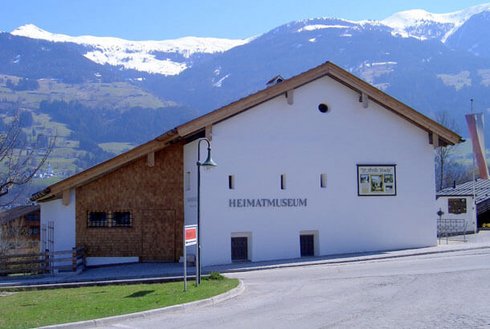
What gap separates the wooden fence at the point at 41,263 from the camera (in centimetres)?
2759

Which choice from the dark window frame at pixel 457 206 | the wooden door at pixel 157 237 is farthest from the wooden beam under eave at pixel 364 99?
the dark window frame at pixel 457 206

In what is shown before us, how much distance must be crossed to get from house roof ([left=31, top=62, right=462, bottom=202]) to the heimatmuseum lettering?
10.2 feet

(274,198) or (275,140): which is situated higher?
(275,140)

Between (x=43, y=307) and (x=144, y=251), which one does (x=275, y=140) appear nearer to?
(x=144, y=251)

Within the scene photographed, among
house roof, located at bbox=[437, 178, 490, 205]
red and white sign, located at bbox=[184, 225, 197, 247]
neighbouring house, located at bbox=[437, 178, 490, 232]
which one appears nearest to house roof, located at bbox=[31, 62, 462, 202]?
red and white sign, located at bbox=[184, 225, 197, 247]

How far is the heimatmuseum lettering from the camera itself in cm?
2766

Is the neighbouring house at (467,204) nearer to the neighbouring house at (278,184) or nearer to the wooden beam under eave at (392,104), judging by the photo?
the wooden beam under eave at (392,104)

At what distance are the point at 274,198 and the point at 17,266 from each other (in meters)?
10.3

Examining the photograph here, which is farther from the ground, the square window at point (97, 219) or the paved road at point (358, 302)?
the square window at point (97, 219)

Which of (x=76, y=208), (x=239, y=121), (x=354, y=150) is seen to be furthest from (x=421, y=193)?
(x=76, y=208)

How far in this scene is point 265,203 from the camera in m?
28.1

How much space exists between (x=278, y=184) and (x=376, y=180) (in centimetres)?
442

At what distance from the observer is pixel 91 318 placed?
14273 mm

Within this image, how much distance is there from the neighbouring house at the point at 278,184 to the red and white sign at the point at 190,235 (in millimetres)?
8030
